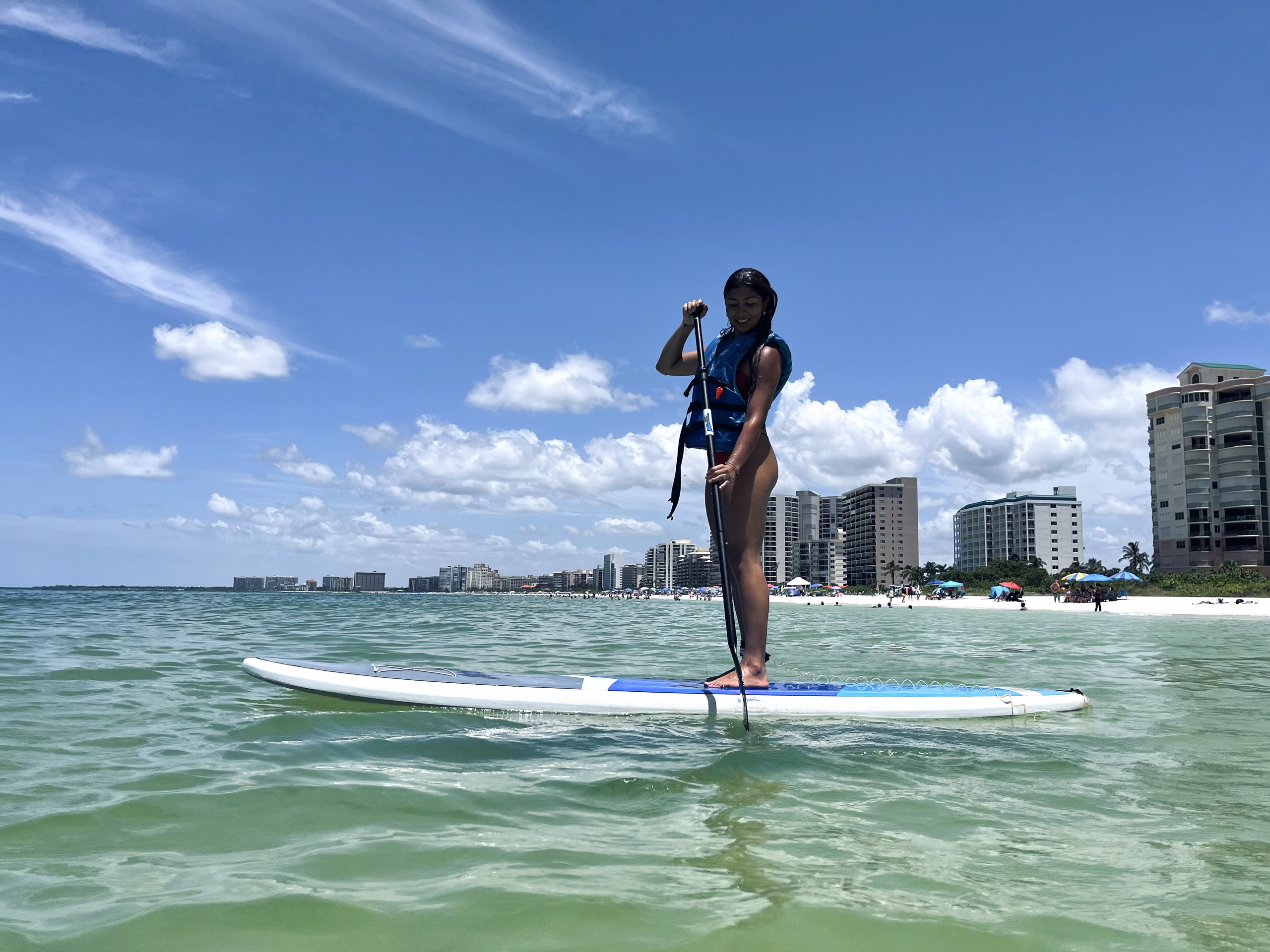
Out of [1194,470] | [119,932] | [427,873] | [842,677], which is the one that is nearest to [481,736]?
[427,873]

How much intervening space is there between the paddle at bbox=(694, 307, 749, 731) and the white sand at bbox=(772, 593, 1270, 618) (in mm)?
55582

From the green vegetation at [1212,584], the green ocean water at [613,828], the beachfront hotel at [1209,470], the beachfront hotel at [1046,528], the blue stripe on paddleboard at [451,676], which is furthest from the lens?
the beachfront hotel at [1046,528]

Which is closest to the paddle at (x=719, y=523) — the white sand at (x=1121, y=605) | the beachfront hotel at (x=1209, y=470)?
the white sand at (x=1121, y=605)

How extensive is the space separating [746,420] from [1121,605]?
224 feet

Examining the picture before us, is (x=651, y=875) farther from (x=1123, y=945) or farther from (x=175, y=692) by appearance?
(x=175, y=692)

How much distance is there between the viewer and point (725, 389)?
669 cm

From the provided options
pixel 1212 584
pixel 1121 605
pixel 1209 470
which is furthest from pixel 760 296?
pixel 1209 470

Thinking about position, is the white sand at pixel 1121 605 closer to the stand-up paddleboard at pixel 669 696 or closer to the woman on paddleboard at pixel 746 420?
the stand-up paddleboard at pixel 669 696

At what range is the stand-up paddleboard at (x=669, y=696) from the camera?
21.7 feet

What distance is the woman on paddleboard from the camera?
6.51 m

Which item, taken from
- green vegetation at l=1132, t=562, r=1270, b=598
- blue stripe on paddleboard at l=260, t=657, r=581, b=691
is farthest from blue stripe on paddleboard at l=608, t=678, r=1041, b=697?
green vegetation at l=1132, t=562, r=1270, b=598

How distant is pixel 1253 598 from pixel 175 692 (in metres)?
81.3

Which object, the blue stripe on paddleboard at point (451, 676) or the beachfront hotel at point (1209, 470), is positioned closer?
the blue stripe on paddleboard at point (451, 676)

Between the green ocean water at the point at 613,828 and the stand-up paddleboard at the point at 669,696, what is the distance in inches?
6.9
